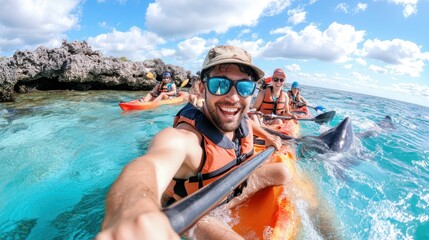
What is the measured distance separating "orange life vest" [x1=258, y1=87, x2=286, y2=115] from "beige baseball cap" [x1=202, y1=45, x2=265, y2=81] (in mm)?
5288

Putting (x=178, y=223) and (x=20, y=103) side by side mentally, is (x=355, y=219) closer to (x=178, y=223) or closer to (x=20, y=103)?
(x=178, y=223)

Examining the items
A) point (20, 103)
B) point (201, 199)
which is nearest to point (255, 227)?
point (201, 199)

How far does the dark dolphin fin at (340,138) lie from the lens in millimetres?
6093

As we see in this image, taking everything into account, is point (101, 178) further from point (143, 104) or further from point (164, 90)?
point (164, 90)

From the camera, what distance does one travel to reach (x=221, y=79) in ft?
7.74

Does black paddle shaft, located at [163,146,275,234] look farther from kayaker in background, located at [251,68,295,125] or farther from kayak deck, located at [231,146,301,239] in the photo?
kayaker in background, located at [251,68,295,125]

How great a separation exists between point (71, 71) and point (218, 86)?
1728 centimetres

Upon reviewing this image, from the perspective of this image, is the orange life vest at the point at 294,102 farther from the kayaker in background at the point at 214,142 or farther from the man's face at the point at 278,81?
the kayaker in background at the point at 214,142

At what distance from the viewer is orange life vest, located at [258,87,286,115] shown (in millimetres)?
7711

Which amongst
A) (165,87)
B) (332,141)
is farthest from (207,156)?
(165,87)

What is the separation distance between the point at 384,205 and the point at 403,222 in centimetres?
47

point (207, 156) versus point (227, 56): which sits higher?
point (227, 56)

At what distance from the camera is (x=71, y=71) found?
666 inches

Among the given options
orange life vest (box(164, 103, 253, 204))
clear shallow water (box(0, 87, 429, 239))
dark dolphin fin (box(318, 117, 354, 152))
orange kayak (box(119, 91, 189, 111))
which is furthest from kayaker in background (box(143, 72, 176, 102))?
orange life vest (box(164, 103, 253, 204))
